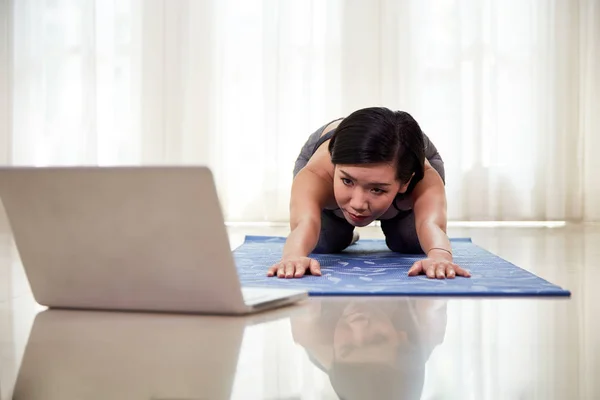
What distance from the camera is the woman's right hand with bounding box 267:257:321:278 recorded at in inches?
76.8

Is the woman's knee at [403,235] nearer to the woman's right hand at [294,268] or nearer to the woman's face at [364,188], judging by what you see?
the woman's face at [364,188]

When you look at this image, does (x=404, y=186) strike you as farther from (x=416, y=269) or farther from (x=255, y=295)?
(x=255, y=295)

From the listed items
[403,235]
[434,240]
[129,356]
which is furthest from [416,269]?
[129,356]

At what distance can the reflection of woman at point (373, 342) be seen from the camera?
2.89ft

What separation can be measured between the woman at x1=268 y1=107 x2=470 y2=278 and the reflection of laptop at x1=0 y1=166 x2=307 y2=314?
0.60 metres

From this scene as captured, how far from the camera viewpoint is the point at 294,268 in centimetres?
197

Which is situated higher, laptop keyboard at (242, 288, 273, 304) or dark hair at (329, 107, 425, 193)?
dark hair at (329, 107, 425, 193)

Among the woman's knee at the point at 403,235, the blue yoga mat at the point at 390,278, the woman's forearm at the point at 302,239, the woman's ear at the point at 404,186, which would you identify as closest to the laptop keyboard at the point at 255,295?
the blue yoga mat at the point at 390,278

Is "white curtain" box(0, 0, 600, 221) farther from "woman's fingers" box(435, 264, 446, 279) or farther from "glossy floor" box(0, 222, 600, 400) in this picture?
"glossy floor" box(0, 222, 600, 400)

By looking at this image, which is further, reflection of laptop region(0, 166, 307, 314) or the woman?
the woman

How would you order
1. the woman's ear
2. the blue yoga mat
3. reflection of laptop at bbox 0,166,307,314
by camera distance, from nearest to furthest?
1. reflection of laptop at bbox 0,166,307,314
2. the blue yoga mat
3. the woman's ear

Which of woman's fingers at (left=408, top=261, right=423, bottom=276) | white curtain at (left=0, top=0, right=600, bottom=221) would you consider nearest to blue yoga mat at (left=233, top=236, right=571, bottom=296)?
woman's fingers at (left=408, top=261, right=423, bottom=276)

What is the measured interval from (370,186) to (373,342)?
3.25 feet

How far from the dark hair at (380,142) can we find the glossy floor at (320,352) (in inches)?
21.7
